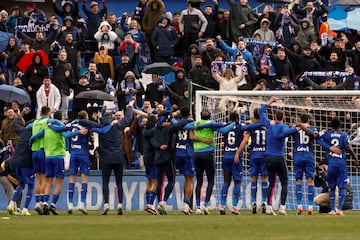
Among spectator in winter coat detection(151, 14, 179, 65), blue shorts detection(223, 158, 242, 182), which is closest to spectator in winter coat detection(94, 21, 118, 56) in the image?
spectator in winter coat detection(151, 14, 179, 65)

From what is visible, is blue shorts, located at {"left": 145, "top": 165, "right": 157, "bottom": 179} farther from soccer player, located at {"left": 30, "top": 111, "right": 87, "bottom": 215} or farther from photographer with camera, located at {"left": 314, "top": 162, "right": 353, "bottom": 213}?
photographer with camera, located at {"left": 314, "top": 162, "right": 353, "bottom": 213}

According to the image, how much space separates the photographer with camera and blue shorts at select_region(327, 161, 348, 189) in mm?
2358

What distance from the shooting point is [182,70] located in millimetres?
35719

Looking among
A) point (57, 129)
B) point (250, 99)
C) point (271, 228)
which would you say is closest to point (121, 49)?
point (250, 99)

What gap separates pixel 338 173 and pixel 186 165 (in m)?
3.67

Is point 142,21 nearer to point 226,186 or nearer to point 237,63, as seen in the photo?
point 237,63

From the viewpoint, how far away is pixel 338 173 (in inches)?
1096

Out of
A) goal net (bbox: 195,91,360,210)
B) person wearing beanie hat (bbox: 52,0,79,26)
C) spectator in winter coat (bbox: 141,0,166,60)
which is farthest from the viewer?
person wearing beanie hat (bbox: 52,0,79,26)

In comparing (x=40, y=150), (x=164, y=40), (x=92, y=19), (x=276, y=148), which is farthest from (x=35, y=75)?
(x=276, y=148)

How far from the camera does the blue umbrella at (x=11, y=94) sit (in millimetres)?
33906

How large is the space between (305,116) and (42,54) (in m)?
9.88

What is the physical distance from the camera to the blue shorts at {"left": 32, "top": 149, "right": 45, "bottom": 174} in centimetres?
2964

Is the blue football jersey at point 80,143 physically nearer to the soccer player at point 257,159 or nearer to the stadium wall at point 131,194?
the soccer player at point 257,159

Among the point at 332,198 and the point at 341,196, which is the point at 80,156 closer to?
the point at 332,198
